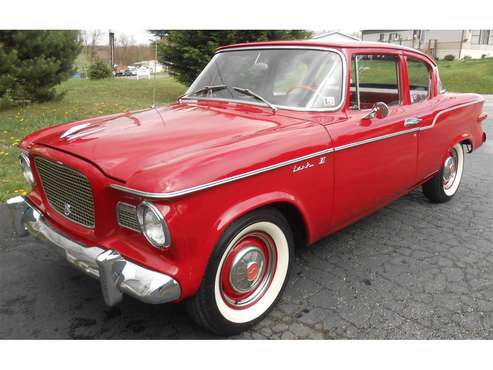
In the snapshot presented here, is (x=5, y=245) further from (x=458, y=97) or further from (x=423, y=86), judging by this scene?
(x=458, y=97)

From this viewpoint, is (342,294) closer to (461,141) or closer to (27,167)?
(27,167)

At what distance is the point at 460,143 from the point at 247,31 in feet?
25.6

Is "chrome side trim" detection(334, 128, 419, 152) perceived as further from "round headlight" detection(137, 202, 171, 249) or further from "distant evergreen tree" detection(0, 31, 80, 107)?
"distant evergreen tree" detection(0, 31, 80, 107)

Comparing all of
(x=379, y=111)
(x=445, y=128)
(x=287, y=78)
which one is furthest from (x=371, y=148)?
(x=445, y=128)

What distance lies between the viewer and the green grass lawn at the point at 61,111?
5.26m

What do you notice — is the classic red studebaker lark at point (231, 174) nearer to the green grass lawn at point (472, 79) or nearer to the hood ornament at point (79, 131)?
the hood ornament at point (79, 131)

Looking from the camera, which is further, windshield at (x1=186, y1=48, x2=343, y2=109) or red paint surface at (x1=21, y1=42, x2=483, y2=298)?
windshield at (x1=186, y1=48, x2=343, y2=109)

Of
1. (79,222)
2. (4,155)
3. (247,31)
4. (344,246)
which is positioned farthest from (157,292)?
(247,31)

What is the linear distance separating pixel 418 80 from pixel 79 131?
3.23 meters

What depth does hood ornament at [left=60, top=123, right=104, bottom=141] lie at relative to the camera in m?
2.59

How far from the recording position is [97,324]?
2576mm

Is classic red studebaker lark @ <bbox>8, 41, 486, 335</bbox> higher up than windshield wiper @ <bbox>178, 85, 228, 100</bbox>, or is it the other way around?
windshield wiper @ <bbox>178, 85, 228, 100</bbox>

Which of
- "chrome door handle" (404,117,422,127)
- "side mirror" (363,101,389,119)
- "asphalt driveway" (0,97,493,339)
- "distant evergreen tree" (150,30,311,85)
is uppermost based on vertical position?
"distant evergreen tree" (150,30,311,85)

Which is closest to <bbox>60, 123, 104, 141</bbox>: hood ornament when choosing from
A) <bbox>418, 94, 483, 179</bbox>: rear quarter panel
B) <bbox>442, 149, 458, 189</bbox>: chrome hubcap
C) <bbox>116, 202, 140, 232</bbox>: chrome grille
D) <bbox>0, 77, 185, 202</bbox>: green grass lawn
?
<bbox>116, 202, 140, 232</bbox>: chrome grille
